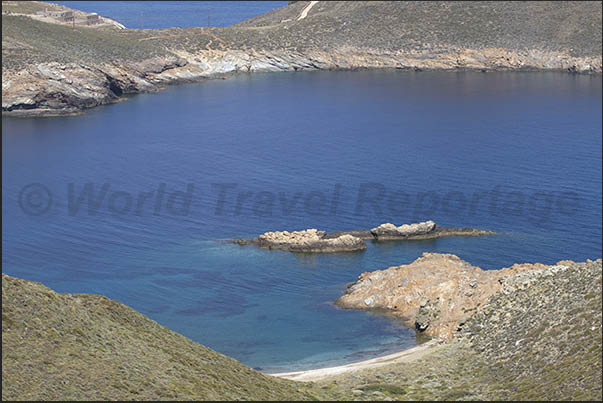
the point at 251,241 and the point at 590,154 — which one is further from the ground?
the point at 590,154

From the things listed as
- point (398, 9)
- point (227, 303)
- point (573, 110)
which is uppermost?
point (398, 9)

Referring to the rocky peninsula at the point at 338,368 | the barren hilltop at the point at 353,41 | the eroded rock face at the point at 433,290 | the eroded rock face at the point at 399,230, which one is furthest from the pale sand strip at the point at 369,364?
the barren hilltop at the point at 353,41

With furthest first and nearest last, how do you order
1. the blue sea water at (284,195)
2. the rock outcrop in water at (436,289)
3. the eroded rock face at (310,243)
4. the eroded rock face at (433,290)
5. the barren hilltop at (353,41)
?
the barren hilltop at (353,41) → the eroded rock face at (310,243) → the blue sea water at (284,195) → the eroded rock face at (433,290) → the rock outcrop in water at (436,289)

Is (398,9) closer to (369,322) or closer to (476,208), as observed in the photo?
(476,208)

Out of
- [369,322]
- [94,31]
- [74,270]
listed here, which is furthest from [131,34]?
[369,322]

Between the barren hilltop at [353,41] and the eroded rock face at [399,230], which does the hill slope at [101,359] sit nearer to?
the eroded rock face at [399,230]

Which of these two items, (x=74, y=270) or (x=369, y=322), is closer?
(x=369, y=322)

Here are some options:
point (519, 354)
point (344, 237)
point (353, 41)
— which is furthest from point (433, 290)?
point (353, 41)
